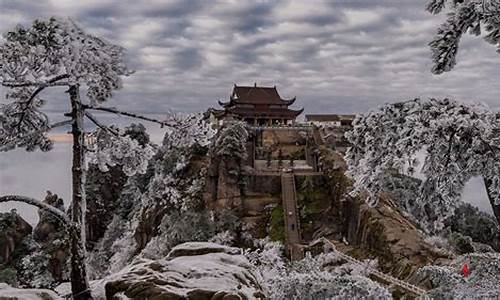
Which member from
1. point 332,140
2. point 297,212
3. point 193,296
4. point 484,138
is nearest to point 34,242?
point 297,212

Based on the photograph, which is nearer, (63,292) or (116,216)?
(63,292)

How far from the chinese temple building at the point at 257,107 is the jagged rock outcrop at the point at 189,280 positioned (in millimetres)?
28454

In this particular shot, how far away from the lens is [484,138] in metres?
4.06

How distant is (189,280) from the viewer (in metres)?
4.74

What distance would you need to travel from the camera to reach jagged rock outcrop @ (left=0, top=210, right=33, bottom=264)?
85.8ft

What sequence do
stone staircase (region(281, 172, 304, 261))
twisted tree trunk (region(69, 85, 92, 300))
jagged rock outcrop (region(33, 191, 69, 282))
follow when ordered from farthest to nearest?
jagged rock outcrop (region(33, 191, 69, 282))
stone staircase (region(281, 172, 304, 261))
twisted tree trunk (region(69, 85, 92, 300))

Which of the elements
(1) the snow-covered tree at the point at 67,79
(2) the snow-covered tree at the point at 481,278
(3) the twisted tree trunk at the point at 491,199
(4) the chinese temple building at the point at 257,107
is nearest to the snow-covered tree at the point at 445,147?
(3) the twisted tree trunk at the point at 491,199

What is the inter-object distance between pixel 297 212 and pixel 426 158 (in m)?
20.3

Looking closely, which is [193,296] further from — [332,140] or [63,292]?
[332,140]

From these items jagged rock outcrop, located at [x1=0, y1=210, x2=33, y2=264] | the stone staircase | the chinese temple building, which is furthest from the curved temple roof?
jagged rock outcrop, located at [x1=0, y1=210, x2=33, y2=264]

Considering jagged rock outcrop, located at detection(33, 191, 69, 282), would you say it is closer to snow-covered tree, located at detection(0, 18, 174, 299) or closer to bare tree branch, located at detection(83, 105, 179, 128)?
snow-covered tree, located at detection(0, 18, 174, 299)

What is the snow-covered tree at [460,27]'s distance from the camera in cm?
345

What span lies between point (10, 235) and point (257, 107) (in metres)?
18.1

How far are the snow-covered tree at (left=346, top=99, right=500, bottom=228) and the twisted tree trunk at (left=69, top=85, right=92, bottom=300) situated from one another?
3.18 m
